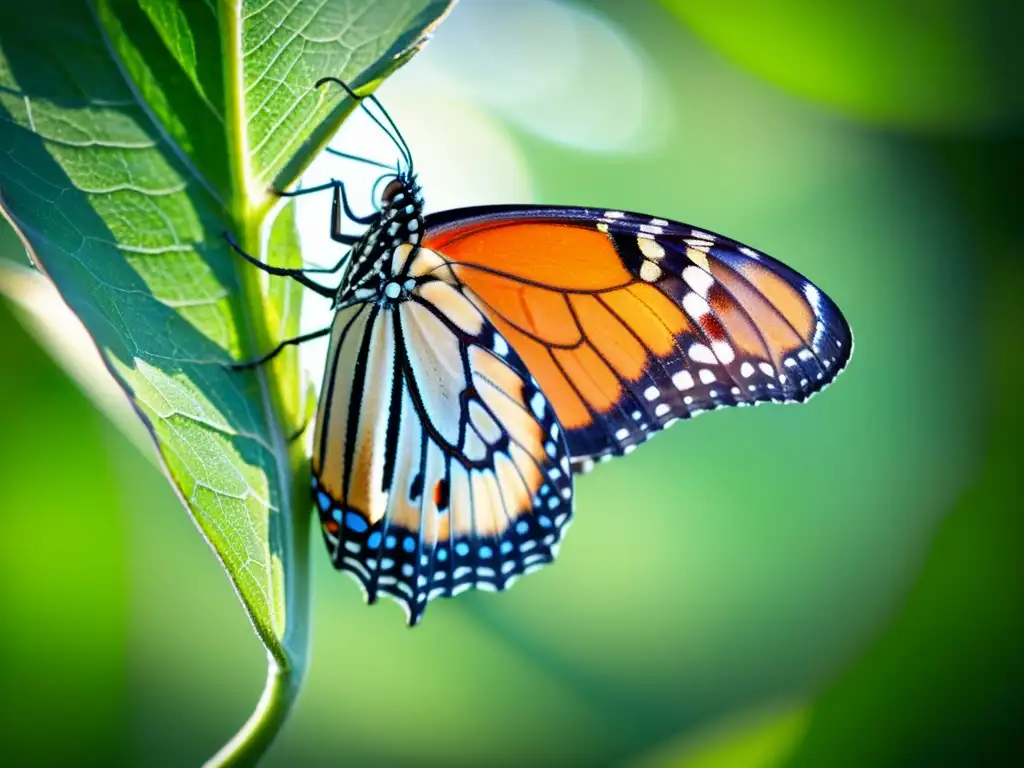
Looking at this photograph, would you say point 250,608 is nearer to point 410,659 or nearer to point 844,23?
point 410,659

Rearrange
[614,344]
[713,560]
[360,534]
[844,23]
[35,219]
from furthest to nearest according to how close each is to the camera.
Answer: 1. [844,23]
2. [713,560]
3. [614,344]
4. [360,534]
5. [35,219]

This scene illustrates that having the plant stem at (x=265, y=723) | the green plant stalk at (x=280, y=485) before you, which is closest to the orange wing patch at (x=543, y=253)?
the green plant stalk at (x=280, y=485)

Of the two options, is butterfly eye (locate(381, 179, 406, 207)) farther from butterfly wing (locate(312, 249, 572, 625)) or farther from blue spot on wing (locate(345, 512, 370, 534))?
blue spot on wing (locate(345, 512, 370, 534))

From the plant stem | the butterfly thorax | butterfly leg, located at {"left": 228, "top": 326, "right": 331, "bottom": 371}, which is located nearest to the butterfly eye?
the butterfly thorax

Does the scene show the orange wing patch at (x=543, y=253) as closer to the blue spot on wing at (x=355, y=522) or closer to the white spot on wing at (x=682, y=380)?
the white spot on wing at (x=682, y=380)

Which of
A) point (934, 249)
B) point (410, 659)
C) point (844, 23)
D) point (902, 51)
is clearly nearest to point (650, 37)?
point (844, 23)

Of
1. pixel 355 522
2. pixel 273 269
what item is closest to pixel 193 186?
pixel 273 269
